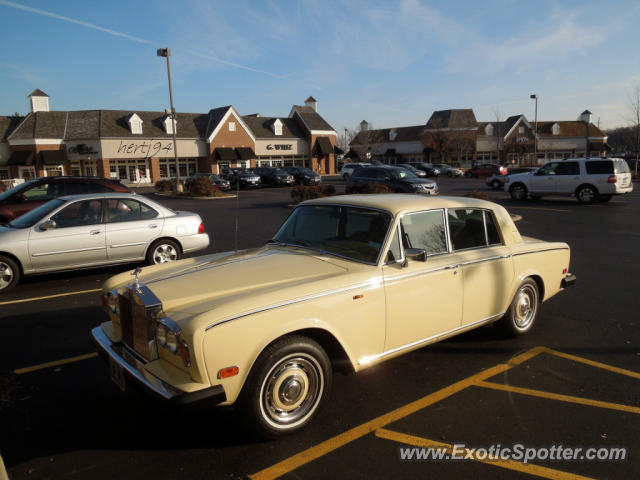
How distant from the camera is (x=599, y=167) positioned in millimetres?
18734

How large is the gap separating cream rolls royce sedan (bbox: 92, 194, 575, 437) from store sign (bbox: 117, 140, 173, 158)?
4687 centimetres

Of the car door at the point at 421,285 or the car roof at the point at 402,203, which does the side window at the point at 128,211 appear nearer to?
the car roof at the point at 402,203

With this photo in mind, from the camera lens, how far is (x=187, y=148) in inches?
1946

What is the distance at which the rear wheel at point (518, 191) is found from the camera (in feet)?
70.0

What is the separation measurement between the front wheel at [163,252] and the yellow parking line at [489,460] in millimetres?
6144

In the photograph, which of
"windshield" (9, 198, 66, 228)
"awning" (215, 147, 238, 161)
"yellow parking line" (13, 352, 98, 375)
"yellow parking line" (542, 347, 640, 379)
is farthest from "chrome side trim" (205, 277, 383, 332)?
"awning" (215, 147, 238, 161)

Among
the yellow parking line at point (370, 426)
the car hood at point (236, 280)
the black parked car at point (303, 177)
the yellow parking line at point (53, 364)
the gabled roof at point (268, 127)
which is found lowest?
the yellow parking line at point (370, 426)

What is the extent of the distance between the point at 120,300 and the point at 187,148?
48.9 meters

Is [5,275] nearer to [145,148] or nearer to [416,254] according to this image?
[416,254]

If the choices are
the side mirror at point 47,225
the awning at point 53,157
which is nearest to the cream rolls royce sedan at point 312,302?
the side mirror at point 47,225

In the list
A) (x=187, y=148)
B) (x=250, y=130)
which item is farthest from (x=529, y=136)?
(x=187, y=148)

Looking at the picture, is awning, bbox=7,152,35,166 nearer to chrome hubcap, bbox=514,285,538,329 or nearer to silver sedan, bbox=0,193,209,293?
silver sedan, bbox=0,193,209,293

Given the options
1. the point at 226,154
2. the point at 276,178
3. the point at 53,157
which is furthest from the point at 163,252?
the point at 53,157

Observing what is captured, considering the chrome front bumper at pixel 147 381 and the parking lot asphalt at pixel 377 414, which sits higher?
the chrome front bumper at pixel 147 381
